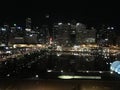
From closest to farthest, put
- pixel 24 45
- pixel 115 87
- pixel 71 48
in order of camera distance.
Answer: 1. pixel 115 87
2. pixel 71 48
3. pixel 24 45

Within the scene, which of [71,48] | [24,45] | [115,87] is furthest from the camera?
[24,45]

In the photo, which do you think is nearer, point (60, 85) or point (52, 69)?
point (60, 85)

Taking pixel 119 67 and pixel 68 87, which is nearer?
pixel 68 87

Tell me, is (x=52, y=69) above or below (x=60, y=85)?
below

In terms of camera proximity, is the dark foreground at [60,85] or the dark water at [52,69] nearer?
the dark foreground at [60,85]

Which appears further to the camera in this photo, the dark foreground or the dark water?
the dark water

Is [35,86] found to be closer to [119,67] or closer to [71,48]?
[119,67]

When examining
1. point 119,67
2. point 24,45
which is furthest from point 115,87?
point 24,45
